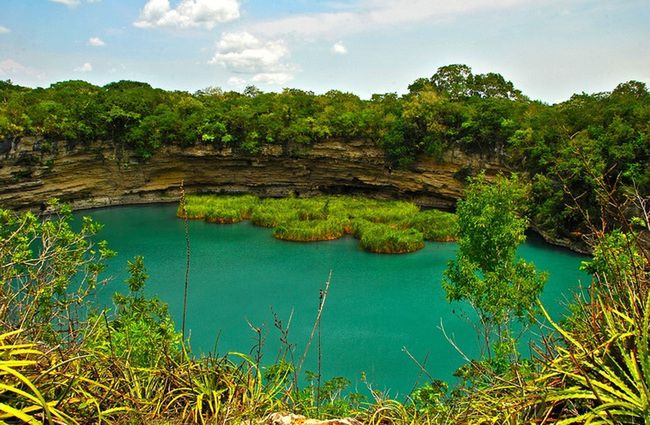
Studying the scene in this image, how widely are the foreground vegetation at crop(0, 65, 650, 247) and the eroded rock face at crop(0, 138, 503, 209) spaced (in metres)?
0.46

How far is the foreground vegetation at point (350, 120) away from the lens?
21.5m

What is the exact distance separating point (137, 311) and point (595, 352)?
22.4 ft

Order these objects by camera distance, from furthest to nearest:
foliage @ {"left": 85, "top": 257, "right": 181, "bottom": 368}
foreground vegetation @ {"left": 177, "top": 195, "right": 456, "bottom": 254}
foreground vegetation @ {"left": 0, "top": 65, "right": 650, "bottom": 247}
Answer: foreground vegetation @ {"left": 0, "top": 65, "right": 650, "bottom": 247}
foreground vegetation @ {"left": 177, "top": 195, "right": 456, "bottom": 254}
foliage @ {"left": 85, "top": 257, "right": 181, "bottom": 368}

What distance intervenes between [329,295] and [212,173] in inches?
673

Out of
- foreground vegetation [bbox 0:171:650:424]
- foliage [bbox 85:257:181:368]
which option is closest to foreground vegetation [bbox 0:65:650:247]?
foliage [bbox 85:257:181:368]

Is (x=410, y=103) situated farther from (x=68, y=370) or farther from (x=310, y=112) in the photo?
(x=68, y=370)

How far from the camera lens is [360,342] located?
11.9 metres

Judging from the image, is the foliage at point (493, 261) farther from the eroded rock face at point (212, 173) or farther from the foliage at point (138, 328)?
the eroded rock face at point (212, 173)

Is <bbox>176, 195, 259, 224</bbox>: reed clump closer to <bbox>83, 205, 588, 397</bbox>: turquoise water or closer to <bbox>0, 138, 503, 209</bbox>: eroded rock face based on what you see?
<bbox>83, 205, 588, 397</bbox>: turquoise water

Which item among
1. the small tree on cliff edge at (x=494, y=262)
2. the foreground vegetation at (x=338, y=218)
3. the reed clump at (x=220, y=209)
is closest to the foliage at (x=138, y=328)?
the small tree on cliff edge at (x=494, y=262)

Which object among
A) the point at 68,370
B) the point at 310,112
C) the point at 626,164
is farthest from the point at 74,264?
the point at 310,112

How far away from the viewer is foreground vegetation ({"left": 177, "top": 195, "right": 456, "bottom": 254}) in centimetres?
1986

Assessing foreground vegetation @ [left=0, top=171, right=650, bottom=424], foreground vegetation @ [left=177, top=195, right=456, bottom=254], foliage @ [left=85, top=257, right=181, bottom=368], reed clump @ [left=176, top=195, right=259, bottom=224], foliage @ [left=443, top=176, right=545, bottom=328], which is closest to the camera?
foreground vegetation @ [left=0, top=171, right=650, bottom=424]

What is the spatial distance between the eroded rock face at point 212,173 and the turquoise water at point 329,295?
574cm
